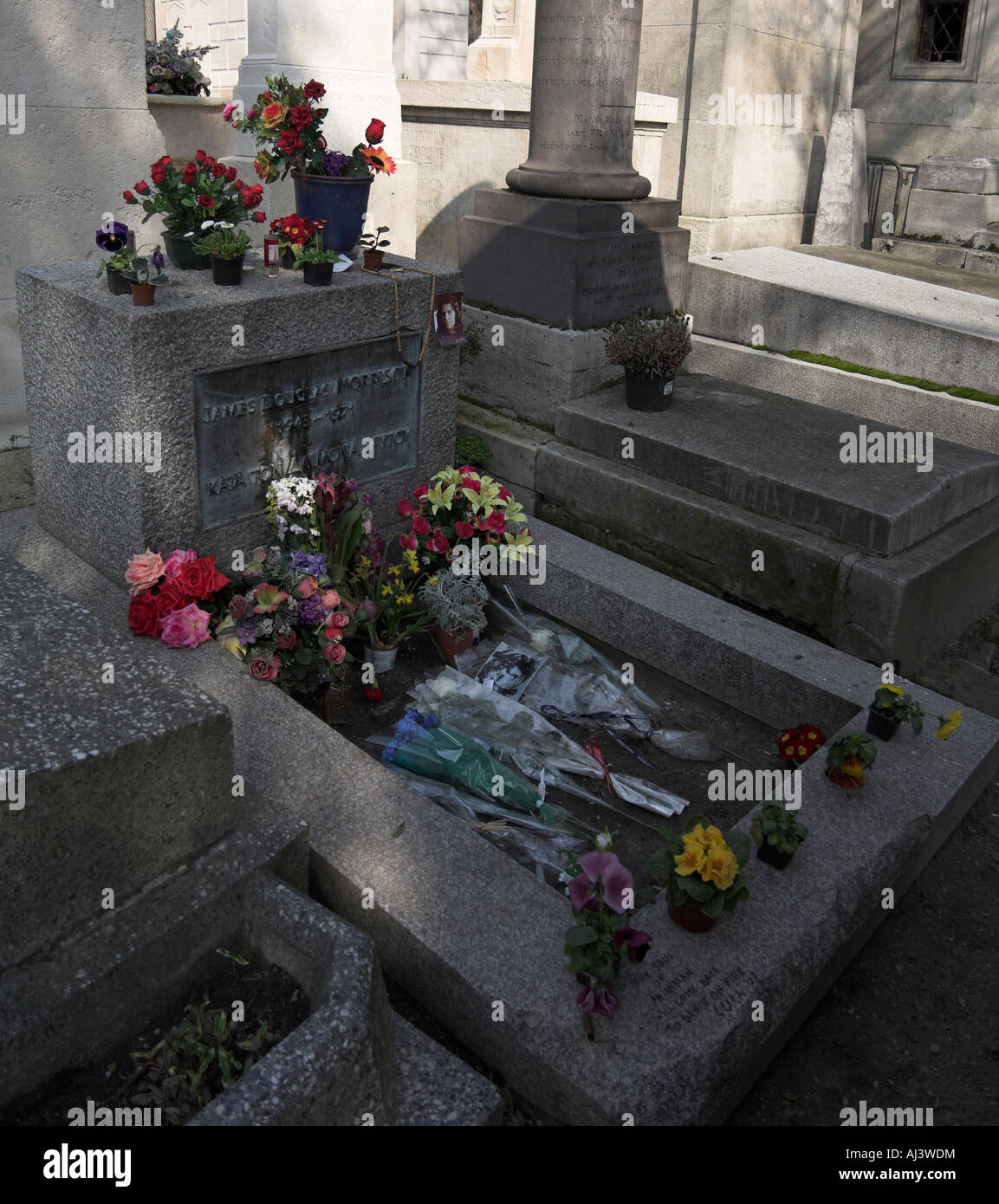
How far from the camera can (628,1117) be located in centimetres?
244

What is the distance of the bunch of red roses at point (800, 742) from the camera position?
3.91m

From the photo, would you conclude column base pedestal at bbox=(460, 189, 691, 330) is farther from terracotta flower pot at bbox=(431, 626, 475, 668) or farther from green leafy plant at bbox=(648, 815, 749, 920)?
green leafy plant at bbox=(648, 815, 749, 920)

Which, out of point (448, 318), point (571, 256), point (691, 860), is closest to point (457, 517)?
point (448, 318)

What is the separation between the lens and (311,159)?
477cm

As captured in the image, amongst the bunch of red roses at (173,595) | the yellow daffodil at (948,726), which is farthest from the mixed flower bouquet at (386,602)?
the yellow daffodil at (948,726)

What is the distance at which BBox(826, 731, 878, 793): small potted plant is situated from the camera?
351cm

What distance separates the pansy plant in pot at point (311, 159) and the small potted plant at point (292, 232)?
0.59 ft

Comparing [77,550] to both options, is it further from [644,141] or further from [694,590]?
[644,141]

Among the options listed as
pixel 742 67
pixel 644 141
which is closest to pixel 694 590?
pixel 644 141

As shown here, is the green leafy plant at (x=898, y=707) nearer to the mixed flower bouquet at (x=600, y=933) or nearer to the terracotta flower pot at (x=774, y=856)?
the terracotta flower pot at (x=774, y=856)

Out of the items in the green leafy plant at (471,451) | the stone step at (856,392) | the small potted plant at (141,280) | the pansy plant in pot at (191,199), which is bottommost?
the green leafy plant at (471,451)

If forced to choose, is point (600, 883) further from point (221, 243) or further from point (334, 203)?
point (334, 203)

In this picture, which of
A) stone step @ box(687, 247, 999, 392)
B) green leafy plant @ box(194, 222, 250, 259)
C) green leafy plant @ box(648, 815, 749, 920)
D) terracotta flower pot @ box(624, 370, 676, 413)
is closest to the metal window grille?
stone step @ box(687, 247, 999, 392)

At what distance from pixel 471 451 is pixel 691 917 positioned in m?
3.59
